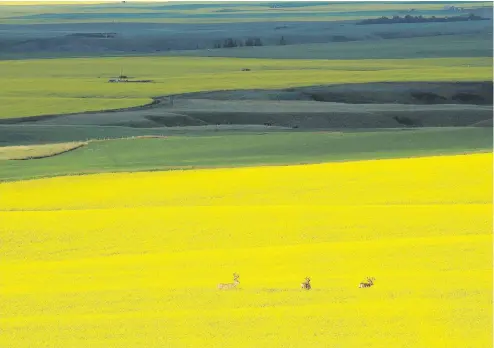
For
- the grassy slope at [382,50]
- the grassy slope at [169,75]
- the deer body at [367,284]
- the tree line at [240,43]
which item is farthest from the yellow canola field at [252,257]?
the tree line at [240,43]

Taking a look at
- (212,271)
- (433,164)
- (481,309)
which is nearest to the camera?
(481,309)

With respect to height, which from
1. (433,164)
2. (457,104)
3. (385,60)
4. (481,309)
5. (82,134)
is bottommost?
(481,309)

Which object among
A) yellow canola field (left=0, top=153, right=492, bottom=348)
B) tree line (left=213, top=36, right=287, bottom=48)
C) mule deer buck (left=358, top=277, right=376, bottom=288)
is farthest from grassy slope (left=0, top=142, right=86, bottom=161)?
tree line (left=213, top=36, right=287, bottom=48)

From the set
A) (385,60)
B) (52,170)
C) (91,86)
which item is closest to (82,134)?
(52,170)

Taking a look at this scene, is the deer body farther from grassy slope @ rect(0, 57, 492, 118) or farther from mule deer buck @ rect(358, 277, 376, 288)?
grassy slope @ rect(0, 57, 492, 118)

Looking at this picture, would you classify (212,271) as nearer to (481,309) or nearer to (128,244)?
(128,244)

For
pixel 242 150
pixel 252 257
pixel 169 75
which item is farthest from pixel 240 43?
pixel 252 257

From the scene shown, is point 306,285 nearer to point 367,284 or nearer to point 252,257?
point 367,284
